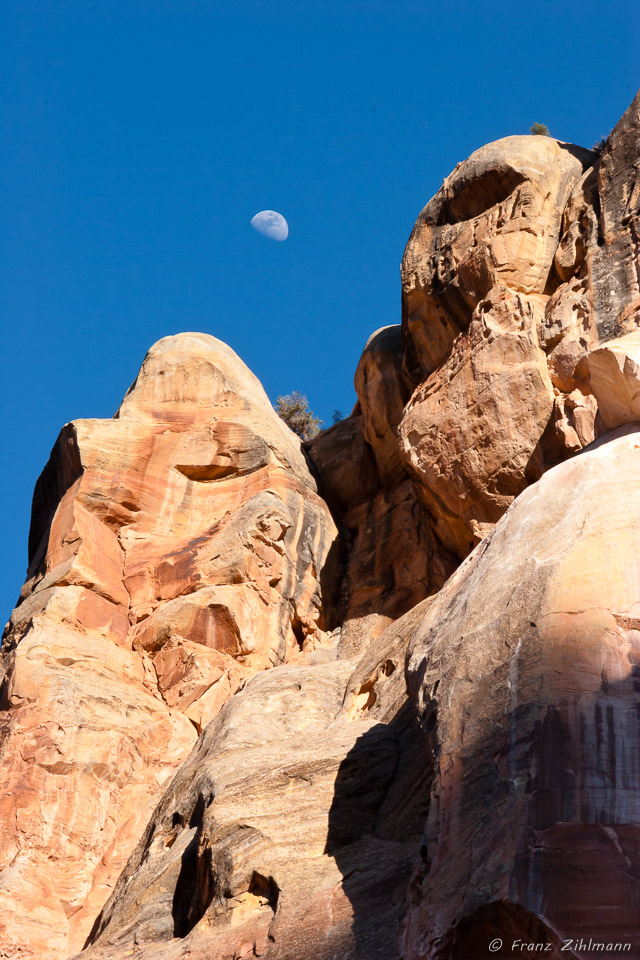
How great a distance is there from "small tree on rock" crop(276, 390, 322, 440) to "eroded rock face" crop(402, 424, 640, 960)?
23253mm

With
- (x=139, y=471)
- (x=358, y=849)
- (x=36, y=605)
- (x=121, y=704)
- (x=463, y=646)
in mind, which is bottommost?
(x=358, y=849)

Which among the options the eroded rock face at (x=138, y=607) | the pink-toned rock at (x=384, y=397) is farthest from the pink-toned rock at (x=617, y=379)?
the pink-toned rock at (x=384, y=397)

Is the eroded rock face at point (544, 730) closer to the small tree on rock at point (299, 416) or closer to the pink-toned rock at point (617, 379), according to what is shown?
the pink-toned rock at point (617, 379)

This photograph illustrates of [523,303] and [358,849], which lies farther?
[523,303]

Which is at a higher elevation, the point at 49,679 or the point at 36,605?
the point at 36,605

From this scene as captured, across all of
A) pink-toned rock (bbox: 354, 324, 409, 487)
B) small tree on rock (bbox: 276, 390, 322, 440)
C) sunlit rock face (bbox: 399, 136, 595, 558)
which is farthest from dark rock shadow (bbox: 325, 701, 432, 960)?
small tree on rock (bbox: 276, 390, 322, 440)

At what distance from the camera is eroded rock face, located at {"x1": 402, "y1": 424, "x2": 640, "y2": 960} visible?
28.0ft

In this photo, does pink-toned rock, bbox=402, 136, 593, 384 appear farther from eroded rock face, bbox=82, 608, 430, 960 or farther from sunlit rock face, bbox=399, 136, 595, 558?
eroded rock face, bbox=82, 608, 430, 960

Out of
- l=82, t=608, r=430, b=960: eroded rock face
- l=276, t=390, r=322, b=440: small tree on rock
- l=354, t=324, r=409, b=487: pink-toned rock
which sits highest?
l=276, t=390, r=322, b=440: small tree on rock

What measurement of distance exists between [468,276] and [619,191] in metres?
2.82

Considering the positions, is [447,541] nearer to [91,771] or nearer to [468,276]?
[468,276]

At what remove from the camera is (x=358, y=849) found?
12.2 m

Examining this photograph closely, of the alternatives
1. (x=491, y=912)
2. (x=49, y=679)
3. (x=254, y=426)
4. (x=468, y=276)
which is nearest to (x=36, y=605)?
(x=49, y=679)

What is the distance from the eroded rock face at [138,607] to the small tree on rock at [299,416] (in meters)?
7.97
